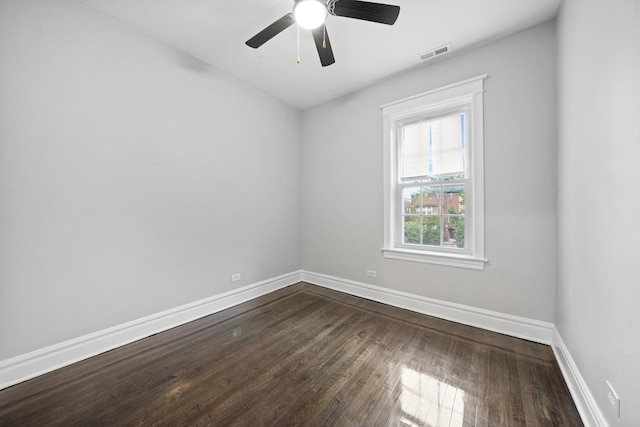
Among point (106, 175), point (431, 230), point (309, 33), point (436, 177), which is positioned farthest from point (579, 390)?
point (106, 175)

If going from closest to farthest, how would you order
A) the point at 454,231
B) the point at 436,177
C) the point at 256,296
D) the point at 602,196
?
the point at 602,196, the point at 454,231, the point at 436,177, the point at 256,296

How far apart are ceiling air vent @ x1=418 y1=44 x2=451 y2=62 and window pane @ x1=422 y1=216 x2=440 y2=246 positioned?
185 centimetres

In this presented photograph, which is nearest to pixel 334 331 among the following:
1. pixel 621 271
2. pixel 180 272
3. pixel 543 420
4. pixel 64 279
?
pixel 543 420

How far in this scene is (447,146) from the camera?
2.85 metres

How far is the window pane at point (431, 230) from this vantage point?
2.92 meters

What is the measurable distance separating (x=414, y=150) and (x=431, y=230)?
1051mm

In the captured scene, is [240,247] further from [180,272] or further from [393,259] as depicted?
[393,259]

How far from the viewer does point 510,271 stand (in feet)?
7.88

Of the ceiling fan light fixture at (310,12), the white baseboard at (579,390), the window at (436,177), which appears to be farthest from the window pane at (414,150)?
the white baseboard at (579,390)

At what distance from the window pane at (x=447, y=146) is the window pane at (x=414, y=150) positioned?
0.08m

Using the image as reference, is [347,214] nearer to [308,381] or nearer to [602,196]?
Answer: [308,381]

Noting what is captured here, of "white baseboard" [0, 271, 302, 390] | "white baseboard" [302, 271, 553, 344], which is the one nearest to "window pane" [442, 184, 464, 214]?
"white baseboard" [302, 271, 553, 344]

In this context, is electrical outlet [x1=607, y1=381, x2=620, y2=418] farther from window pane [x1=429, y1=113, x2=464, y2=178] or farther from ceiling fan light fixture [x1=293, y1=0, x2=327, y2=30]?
ceiling fan light fixture [x1=293, y1=0, x2=327, y2=30]

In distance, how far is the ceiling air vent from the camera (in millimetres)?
2562
